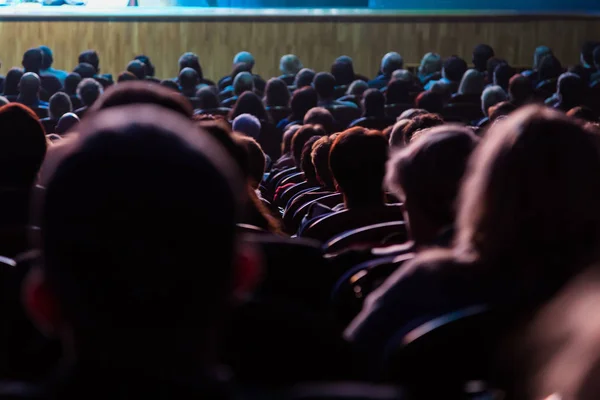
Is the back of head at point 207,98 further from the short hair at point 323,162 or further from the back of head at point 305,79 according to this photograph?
the short hair at point 323,162

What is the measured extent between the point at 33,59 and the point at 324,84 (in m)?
4.12

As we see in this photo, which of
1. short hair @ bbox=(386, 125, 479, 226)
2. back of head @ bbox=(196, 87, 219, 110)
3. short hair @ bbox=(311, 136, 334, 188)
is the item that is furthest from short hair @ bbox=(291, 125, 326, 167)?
short hair @ bbox=(386, 125, 479, 226)

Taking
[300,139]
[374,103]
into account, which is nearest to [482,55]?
[374,103]

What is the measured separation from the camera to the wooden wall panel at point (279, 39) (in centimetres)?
1497

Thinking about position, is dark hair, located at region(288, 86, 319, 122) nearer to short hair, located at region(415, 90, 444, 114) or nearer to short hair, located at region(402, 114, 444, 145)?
short hair, located at region(415, 90, 444, 114)

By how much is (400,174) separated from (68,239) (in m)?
1.84

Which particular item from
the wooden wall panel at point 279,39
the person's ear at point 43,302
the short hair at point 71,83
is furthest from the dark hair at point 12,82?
the person's ear at point 43,302

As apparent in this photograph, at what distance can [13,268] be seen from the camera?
2129 mm

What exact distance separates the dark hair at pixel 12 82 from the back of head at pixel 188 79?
1.84m

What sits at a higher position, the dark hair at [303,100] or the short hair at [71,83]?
the dark hair at [303,100]

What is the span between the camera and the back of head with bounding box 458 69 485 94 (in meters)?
10.3

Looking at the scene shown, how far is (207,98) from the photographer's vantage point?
9.55 meters

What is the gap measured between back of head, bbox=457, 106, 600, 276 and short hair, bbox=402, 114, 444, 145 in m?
2.80

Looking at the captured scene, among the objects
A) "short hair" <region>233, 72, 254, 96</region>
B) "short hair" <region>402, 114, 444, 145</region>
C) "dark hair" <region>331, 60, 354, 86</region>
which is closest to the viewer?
"short hair" <region>402, 114, 444, 145</region>
